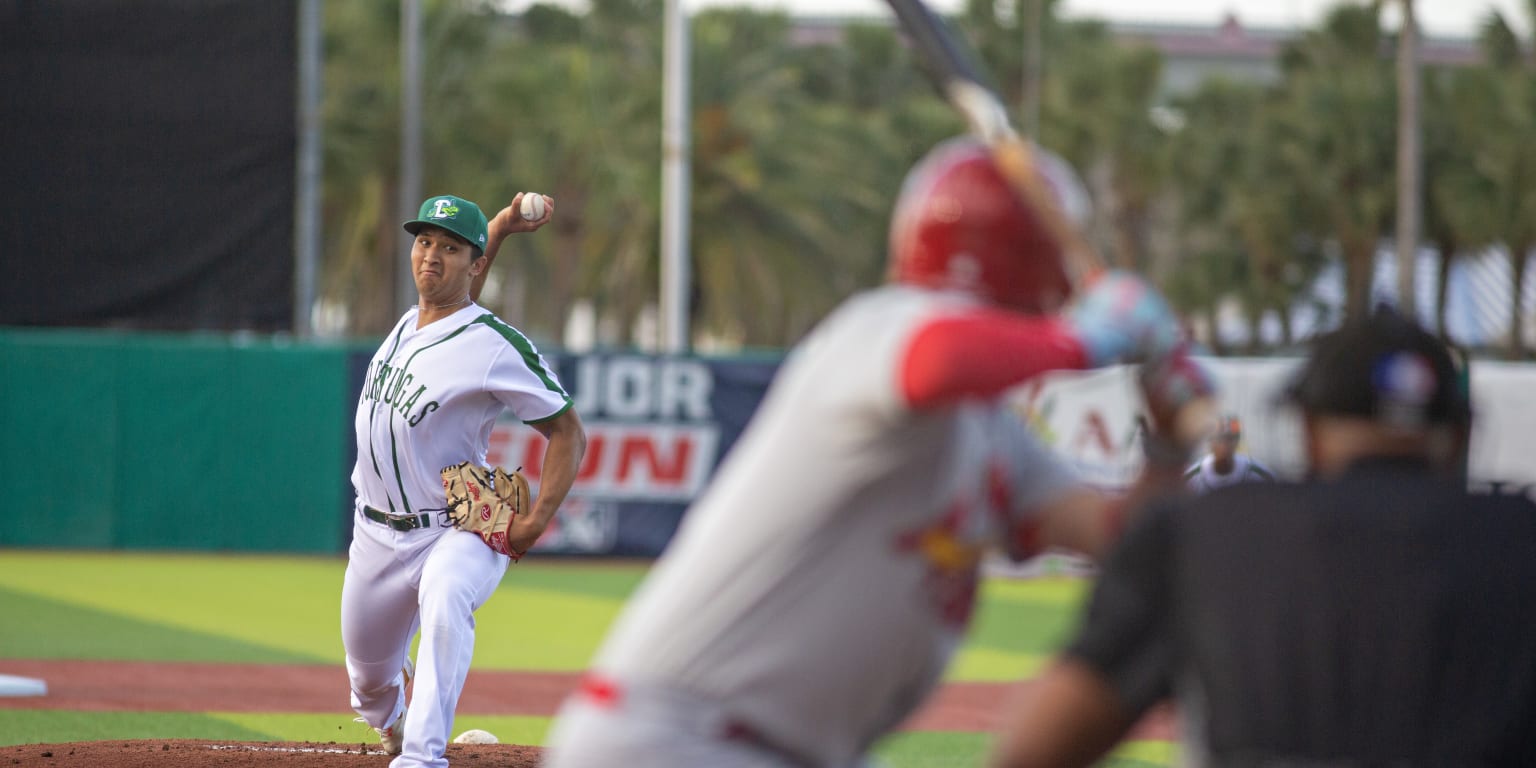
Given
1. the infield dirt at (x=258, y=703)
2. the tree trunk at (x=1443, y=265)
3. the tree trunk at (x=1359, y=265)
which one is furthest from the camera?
the tree trunk at (x=1359, y=265)

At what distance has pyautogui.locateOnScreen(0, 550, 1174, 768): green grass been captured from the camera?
9.32 metres

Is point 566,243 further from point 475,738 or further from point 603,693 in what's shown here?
point 603,693

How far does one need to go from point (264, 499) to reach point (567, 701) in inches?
371

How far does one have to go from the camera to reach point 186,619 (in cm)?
1491

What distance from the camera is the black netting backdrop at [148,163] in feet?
68.3

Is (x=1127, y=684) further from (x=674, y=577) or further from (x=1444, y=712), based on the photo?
(x=674, y=577)

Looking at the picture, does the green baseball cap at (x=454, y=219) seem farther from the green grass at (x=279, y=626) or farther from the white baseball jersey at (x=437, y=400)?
the green grass at (x=279, y=626)

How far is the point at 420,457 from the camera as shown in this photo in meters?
6.85

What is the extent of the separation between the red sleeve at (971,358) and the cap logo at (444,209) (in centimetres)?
448

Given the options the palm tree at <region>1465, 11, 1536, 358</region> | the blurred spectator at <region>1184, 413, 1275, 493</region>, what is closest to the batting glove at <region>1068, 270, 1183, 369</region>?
the blurred spectator at <region>1184, 413, 1275, 493</region>

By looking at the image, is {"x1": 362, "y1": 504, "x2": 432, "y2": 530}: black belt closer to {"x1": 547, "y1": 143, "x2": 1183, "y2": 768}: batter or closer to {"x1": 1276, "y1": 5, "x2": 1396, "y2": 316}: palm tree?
{"x1": 547, "y1": 143, "x2": 1183, "y2": 768}: batter

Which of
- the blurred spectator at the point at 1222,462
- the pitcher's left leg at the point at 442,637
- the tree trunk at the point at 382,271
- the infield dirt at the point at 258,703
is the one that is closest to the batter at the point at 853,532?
the pitcher's left leg at the point at 442,637

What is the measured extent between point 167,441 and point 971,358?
17935 millimetres

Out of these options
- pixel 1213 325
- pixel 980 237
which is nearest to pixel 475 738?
pixel 980 237
